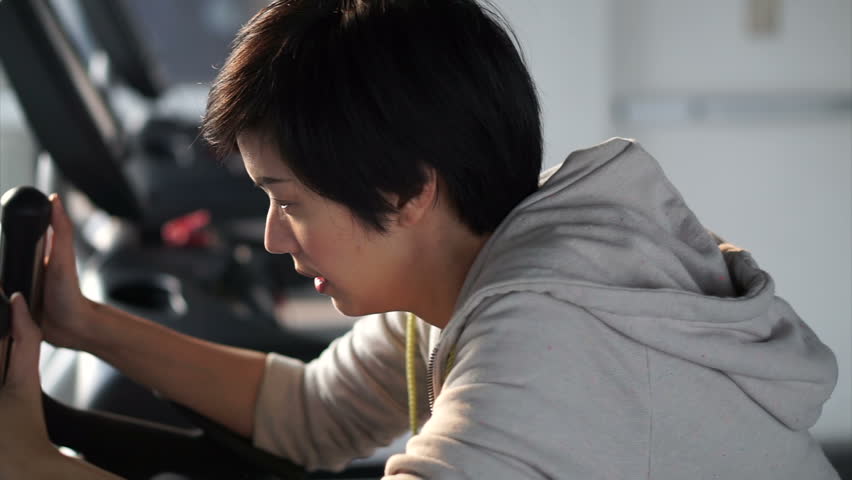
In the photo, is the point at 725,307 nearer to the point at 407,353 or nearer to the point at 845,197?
the point at 407,353

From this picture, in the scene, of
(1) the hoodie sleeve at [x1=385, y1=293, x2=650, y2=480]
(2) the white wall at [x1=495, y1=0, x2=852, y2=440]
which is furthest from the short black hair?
(2) the white wall at [x1=495, y1=0, x2=852, y2=440]

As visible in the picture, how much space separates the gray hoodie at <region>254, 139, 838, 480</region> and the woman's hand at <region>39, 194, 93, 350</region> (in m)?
0.38

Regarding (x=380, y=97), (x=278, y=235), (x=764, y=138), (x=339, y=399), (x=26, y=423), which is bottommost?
(x=764, y=138)

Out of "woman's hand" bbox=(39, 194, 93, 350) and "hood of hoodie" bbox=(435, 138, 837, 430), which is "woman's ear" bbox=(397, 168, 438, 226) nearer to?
"hood of hoodie" bbox=(435, 138, 837, 430)

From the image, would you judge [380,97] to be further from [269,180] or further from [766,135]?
[766,135]

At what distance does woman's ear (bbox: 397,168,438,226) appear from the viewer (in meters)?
0.83

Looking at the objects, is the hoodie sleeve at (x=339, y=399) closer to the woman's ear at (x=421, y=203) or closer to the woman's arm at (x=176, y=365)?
the woman's arm at (x=176, y=365)

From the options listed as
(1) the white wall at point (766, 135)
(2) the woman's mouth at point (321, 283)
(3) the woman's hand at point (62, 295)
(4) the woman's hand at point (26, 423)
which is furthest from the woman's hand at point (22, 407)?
(1) the white wall at point (766, 135)

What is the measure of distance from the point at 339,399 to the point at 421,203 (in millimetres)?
368

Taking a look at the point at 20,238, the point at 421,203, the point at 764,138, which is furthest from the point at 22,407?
the point at 764,138

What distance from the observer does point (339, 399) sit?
114 cm

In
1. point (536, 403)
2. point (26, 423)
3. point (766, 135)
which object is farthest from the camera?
point (766, 135)

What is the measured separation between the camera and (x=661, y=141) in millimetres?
3070

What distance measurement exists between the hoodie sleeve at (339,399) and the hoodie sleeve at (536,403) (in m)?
0.35
